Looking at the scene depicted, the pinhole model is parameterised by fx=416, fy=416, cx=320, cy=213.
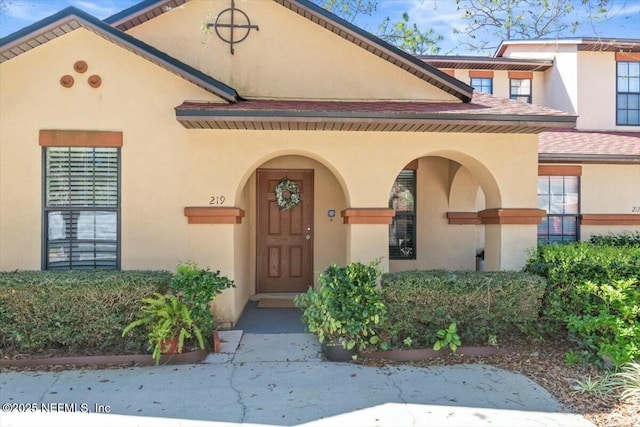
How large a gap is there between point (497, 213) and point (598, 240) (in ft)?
11.4

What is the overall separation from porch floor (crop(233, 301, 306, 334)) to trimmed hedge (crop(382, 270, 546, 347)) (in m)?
1.72

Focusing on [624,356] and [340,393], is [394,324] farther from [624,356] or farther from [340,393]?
[624,356]

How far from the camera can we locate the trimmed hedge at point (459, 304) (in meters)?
5.32

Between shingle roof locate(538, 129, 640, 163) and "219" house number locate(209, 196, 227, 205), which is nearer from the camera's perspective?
"219" house number locate(209, 196, 227, 205)

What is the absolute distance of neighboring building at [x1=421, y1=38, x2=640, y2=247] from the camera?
29.0 ft

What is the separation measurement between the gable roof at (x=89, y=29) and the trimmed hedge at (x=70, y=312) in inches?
116

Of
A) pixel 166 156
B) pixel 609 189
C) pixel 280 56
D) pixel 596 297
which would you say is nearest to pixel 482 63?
pixel 609 189

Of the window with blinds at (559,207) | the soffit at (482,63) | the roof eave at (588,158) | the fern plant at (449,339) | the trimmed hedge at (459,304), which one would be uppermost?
the soffit at (482,63)

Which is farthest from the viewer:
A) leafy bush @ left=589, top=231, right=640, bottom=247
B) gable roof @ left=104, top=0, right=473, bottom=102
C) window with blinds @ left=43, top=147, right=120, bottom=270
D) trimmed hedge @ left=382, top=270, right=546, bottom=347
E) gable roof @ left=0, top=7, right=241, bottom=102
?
leafy bush @ left=589, top=231, right=640, bottom=247

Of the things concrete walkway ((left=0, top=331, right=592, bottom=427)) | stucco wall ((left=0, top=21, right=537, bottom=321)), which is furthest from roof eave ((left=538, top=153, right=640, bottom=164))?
concrete walkway ((left=0, top=331, right=592, bottom=427))

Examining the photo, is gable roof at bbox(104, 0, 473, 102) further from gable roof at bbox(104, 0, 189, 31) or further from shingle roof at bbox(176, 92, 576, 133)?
shingle roof at bbox(176, 92, 576, 133)

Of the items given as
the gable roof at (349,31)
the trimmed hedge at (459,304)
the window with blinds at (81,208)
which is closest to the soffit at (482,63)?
the gable roof at (349,31)

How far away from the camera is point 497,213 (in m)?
6.73

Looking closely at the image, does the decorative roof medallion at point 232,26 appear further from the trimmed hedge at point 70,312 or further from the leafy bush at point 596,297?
the leafy bush at point 596,297
